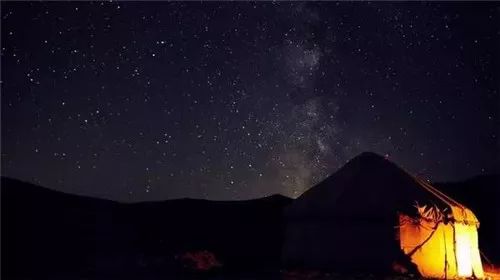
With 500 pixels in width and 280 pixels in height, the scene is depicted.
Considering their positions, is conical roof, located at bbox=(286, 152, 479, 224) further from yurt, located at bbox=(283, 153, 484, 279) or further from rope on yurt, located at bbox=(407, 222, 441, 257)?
rope on yurt, located at bbox=(407, 222, 441, 257)

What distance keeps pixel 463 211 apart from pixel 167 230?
1126 inches

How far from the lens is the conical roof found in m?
12.9

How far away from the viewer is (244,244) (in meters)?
32.0

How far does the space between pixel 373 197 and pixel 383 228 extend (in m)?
1.10

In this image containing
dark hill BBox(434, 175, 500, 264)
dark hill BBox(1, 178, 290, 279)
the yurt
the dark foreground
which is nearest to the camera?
the yurt

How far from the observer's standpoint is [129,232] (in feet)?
117

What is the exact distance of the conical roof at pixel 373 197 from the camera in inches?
508

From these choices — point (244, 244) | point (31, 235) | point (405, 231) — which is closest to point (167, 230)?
point (244, 244)

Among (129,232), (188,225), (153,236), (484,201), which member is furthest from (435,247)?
(484,201)

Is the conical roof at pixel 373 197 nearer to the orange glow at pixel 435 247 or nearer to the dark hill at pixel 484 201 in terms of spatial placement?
the orange glow at pixel 435 247

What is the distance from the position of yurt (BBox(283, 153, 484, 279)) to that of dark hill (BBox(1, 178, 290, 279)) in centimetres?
322

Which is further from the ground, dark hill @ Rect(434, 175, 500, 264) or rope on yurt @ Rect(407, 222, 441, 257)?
dark hill @ Rect(434, 175, 500, 264)

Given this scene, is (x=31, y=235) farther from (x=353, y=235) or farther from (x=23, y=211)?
(x=353, y=235)

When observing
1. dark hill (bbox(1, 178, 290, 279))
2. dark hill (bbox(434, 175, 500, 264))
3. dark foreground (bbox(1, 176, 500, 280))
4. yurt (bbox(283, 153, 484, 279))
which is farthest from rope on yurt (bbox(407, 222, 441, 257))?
dark hill (bbox(434, 175, 500, 264))
